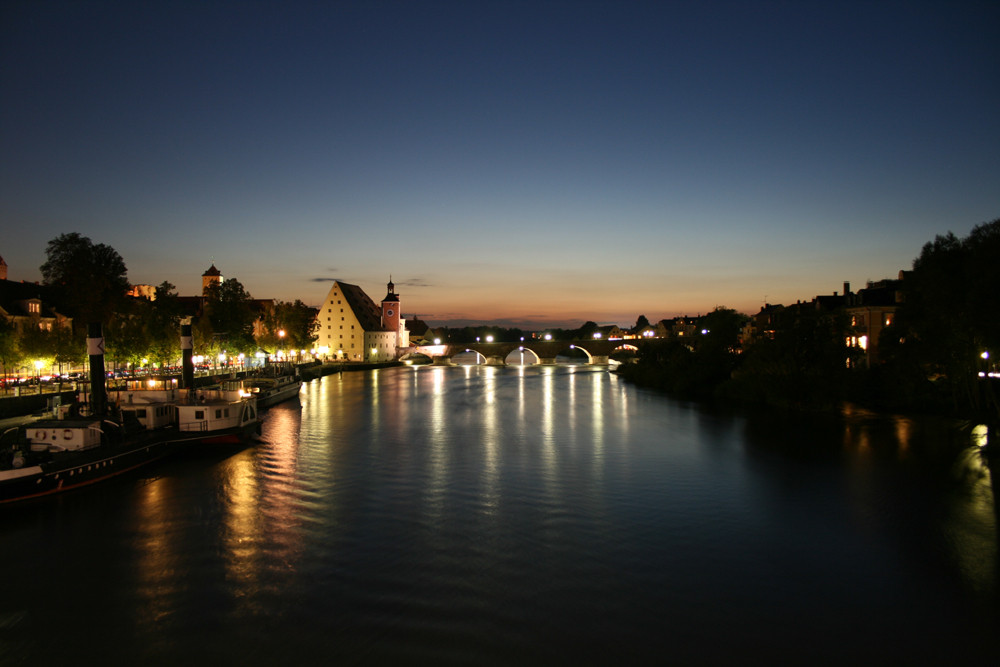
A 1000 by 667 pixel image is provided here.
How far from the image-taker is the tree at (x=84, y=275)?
38500 millimetres

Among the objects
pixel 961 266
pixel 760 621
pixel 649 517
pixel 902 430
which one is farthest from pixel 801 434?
pixel 760 621

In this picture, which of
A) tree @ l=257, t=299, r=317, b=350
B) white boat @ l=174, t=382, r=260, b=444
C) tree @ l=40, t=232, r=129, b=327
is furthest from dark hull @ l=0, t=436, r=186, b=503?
tree @ l=257, t=299, r=317, b=350

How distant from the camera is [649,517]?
1555cm

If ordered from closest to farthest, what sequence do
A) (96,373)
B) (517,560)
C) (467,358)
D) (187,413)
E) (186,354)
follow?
(517,560) → (96,373) → (187,413) → (186,354) → (467,358)

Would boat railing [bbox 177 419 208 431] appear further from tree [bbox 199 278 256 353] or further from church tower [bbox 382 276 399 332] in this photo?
church tower [bbox 382 276 399 332]

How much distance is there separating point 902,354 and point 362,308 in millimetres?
78505

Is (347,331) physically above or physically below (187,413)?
above

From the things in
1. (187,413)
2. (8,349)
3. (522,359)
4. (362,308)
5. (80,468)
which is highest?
(362,308)

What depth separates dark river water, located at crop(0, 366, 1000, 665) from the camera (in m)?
9.48

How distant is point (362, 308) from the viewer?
9444 centimetres

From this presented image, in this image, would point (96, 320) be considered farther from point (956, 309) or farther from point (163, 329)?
point (956, 309)

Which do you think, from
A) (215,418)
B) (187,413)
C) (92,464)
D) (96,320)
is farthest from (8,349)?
(92,464)

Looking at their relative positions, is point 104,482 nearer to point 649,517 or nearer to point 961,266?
point 649,517

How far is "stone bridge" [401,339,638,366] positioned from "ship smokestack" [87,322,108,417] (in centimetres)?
6798
